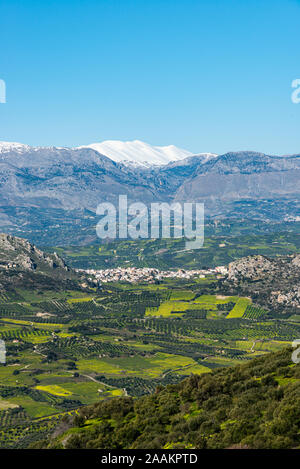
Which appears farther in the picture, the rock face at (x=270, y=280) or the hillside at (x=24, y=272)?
the hillside at (x=24, y=272)

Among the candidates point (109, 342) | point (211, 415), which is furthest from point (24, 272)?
point (211, 415)

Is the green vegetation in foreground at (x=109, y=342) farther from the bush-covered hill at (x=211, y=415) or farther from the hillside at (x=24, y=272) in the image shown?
the hillside at (x=24, y=272)

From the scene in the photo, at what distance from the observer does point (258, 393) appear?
97.6 ft

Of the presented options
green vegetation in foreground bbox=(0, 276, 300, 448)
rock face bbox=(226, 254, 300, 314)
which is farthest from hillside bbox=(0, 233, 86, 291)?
rock face bbox=(226, 254, 300, 314)

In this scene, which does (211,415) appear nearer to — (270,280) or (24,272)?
(270,280)

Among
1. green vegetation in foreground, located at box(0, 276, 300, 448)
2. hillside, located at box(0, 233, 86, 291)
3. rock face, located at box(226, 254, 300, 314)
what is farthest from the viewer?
hillside, located at box(0, 233, 86, 291)

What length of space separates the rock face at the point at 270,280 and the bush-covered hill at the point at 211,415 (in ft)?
385

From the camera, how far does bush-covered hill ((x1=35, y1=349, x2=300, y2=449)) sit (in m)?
23.7

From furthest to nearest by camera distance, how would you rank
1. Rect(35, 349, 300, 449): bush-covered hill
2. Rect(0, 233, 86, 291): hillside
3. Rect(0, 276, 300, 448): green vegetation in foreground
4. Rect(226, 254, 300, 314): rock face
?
Rect(0, 233, 86, 291): hillside
Rect(226, 254, 300, 314): rock face
Rect(0, 276, 300, 448): green vegetation in foreground
Rect(35, 349, 300, 449): bush-covered hill

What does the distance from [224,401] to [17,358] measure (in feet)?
239

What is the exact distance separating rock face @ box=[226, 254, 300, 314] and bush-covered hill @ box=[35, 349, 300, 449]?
117429mm

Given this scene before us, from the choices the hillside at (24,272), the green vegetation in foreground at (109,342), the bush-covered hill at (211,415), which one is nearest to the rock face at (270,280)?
the green vegetation in foreground at (109,342)

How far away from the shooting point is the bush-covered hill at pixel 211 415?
23.7m

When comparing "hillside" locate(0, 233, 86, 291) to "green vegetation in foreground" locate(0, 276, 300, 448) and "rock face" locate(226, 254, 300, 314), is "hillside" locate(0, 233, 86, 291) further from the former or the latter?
"rock face" locate(226, 254, 300, 314)
